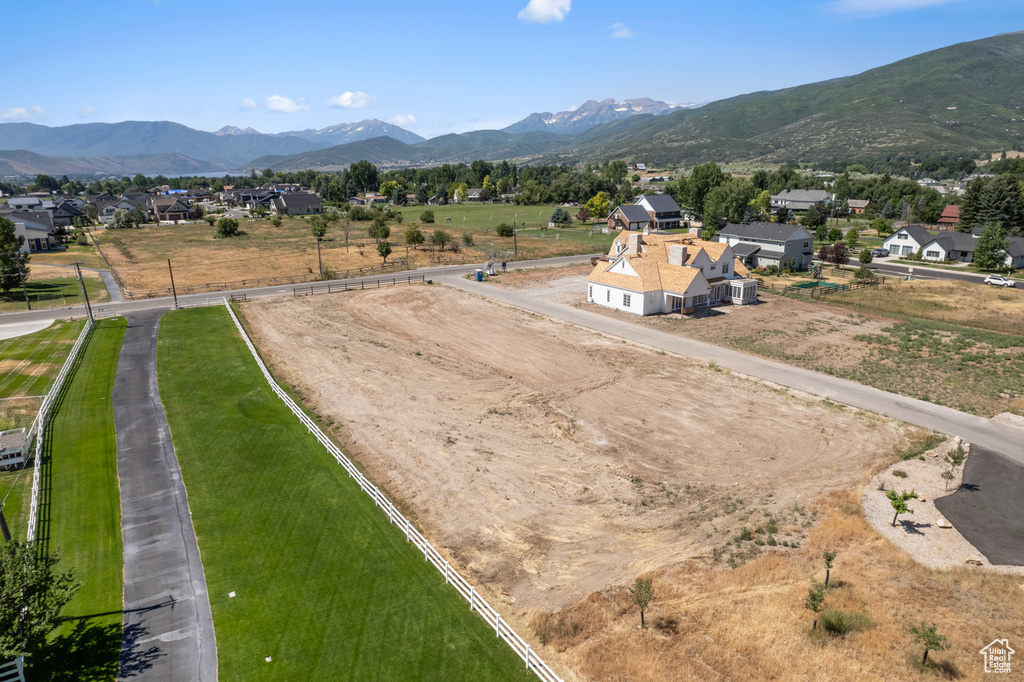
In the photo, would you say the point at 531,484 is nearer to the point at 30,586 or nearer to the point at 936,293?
the point at 30,586

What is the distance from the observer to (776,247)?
73812 mm

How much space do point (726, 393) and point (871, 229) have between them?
10155 centimetres

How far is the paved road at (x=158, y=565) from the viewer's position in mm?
15039

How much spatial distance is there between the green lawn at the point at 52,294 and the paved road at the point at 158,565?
115 feet

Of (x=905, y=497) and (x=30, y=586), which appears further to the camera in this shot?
(x=905, y=497)

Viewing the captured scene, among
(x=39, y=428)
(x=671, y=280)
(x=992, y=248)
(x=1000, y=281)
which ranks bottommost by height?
(x=1000, y=281)

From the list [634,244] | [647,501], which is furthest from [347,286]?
[647,501]

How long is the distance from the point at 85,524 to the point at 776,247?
254 feet

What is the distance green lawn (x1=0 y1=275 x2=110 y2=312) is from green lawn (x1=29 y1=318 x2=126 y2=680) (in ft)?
90.9

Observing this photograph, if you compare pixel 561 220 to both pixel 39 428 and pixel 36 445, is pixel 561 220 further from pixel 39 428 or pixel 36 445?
pixel 36 445

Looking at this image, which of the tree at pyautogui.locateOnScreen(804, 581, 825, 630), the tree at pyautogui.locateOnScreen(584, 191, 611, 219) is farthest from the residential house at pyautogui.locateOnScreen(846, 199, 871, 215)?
the tree at pyautogui.locateOnScreen(804, 581, 825, 630)

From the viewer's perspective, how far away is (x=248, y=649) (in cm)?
1530

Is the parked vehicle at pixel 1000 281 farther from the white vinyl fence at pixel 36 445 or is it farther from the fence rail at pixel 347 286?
the white vinyl fence at pixel 36 445

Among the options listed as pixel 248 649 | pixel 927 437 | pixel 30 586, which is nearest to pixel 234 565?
pixel 248 649
